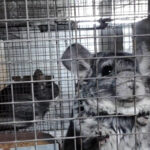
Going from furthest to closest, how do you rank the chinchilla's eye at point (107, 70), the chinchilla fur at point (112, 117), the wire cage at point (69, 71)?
the chinchilla's eye at point (107, 70) < the chinchilla fur at point (112, 117) < the wire cage at point (69, 71)

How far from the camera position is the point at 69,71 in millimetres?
2287

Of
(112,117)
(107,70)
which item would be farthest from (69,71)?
(112,117)

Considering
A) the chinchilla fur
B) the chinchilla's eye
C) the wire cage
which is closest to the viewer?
the wire cage

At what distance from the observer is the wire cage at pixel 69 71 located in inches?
57.2

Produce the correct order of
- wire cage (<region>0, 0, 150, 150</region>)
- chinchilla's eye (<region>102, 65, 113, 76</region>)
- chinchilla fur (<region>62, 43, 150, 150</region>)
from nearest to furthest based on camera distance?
wire cage (<region>0, 0, 150, 150</region>) → chinchilla fur (<region>62, 43, 150, 150</region>) → chinchilla's eye (<region>102, 65, 113, 76</region>)

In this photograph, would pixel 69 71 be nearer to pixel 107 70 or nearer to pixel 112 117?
pixel 107 70

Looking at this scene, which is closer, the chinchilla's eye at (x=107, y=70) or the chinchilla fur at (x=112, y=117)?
the chinchilla fur at (x=112, y=117)

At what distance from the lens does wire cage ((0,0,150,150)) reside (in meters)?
1.45

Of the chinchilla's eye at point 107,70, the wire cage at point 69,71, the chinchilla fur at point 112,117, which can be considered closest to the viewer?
the wire cage at point 69,71

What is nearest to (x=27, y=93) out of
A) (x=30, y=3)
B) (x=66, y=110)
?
(x=66, y=110)

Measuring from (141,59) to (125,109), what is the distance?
438mm

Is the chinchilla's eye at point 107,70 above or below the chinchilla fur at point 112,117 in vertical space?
above

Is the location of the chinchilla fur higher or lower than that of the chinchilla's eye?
lower

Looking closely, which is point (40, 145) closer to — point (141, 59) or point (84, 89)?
point (84, 89)
